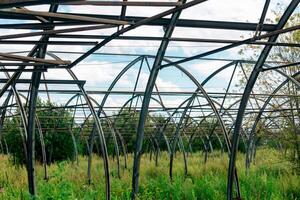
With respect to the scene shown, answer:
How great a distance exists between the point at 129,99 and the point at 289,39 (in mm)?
5802

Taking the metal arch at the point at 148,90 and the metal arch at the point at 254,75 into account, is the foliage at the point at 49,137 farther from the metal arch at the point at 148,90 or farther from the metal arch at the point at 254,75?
the metal arch at the point at 254,75

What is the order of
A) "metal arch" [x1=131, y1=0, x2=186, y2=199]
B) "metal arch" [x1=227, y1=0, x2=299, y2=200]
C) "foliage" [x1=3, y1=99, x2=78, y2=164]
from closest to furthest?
"metal arch" [x1=227, y1=0, x2=299, y2=200]
"metal arch" [x1=131, y1=0, x2=186, y2=199]
"foliage" [x1=3, y1=99, x2=78, y2=164]

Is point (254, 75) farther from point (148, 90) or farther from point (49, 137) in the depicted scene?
point (49, 137)

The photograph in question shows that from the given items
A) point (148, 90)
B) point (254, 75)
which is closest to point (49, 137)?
point (148, 90)

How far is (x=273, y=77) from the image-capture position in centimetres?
1644

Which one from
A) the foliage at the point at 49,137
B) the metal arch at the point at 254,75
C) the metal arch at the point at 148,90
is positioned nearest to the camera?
the metal arch at the point at 254,75

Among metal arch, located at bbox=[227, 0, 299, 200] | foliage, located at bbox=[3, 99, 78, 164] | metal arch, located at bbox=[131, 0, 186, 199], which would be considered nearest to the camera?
metal arch, located at bbox=[227, 0, 299, 200]

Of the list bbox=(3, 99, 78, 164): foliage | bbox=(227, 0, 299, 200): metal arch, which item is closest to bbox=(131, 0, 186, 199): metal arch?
bbox=(227, 0, 299, 200): metal arch

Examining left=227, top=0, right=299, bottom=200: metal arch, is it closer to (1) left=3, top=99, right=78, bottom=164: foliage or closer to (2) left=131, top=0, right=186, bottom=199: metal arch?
(2) left=131, top=0, right=186, bottom=199: metal arch

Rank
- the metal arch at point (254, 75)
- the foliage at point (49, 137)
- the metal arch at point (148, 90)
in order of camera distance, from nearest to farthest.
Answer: the metal arch at point (254, 75), the metal arch at point (148, 90), the foliage at point (49, 137)

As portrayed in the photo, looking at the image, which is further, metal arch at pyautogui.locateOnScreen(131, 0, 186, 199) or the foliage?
the foliage

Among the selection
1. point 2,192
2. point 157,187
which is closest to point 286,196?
point 157,187

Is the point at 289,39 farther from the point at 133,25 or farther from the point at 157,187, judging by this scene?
the point at 133,25

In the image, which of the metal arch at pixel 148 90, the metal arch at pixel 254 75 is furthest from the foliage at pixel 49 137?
the metal arch at pixel 254 75
